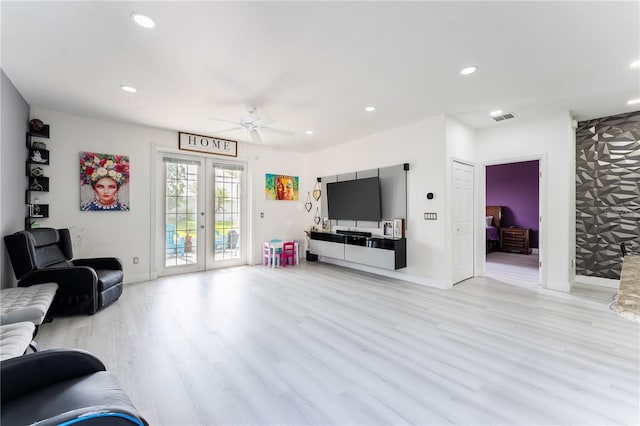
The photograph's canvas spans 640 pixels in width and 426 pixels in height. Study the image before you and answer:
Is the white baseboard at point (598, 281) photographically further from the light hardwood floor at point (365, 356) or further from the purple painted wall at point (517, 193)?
the purple painted wall at point (517, 193)

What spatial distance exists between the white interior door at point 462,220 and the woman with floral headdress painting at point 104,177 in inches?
212

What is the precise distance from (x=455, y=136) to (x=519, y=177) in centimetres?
465

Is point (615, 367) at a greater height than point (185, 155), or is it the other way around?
point (185, 155)

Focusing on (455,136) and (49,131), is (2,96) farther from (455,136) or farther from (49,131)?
(455,136)

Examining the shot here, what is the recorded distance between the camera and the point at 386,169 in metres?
4.95

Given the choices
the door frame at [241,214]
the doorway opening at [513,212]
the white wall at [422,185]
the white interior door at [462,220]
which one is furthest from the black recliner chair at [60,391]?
the doorway opening at [513,212]

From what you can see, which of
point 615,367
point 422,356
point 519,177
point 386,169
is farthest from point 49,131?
point 519,177

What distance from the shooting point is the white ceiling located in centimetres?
200

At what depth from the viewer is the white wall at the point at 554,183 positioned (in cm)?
398

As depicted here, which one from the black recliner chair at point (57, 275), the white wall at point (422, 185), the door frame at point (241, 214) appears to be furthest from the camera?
the door frame at point (241, 214)

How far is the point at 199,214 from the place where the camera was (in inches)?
208

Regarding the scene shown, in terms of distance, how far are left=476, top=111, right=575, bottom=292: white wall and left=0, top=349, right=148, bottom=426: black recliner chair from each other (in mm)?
5164

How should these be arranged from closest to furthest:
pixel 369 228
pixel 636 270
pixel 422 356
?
pixel 636 270 < pixel 422 356 < pixel 369 228

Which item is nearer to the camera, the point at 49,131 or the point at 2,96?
the point at 2,96
